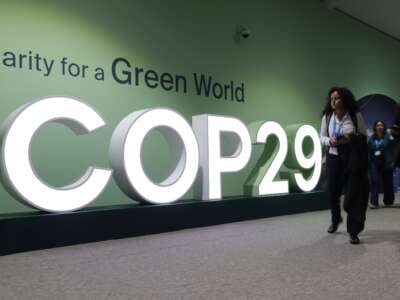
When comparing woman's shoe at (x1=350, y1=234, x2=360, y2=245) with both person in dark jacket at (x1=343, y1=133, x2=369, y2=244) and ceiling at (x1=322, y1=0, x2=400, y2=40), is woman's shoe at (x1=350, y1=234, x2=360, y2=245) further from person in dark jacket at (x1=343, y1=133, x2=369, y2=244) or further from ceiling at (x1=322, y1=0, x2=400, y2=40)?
ceiling at (x1=322, y1=0, x2=400, y2=40)

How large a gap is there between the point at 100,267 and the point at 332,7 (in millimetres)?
6522

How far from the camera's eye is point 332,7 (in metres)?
7.33

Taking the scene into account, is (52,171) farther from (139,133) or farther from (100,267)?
(100,267)

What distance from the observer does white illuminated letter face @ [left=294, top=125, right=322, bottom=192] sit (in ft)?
16.7

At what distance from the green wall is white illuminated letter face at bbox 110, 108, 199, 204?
68 cm

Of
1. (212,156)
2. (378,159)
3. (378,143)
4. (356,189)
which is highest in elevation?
(378,143)

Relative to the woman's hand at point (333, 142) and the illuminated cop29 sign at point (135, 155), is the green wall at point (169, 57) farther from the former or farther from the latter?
the woman's hand at point (333, 142)

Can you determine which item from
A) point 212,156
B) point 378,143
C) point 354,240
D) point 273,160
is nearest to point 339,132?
point 354,240

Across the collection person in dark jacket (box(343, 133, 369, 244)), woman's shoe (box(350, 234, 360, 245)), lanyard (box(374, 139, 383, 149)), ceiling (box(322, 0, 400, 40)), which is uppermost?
ceiling (box(322, 0, 400, 40))

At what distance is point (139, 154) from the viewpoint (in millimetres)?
3566

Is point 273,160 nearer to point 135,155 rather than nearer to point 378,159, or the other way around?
point 135,155

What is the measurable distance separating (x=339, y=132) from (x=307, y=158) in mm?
1877

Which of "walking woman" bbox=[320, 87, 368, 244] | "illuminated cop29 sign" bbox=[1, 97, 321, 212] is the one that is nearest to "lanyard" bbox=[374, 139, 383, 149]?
"illuminated cop29 sign" bbox=[1, 97, 321, 212]

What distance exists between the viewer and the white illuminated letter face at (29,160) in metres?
2.89
